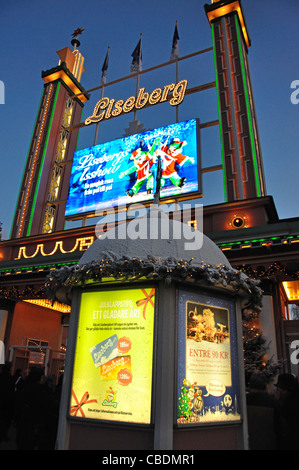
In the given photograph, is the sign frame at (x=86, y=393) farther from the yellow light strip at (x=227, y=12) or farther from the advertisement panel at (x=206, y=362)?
the yellow light strip at (x=227, y=12)

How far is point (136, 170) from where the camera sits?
52.7ft

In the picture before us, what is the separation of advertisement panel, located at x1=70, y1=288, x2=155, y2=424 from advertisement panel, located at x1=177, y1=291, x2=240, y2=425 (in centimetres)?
37

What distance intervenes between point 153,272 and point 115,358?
110cm

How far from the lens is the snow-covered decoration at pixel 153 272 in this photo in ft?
12.6

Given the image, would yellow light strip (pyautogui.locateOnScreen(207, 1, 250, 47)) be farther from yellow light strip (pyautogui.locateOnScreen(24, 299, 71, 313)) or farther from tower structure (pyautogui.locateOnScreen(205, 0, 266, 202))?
yellow light strip (pyautogui.locateOnScreen(24, 299, 71, 313))

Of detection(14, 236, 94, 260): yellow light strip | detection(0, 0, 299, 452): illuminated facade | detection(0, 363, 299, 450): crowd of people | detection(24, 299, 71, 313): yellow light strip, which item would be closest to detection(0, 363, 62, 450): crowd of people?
detection(0, 363, 299, 450): crowd of people

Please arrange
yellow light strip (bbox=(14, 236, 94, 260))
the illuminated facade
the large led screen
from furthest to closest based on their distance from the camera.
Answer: the large led screen < yellow light strip (bbox=(14, 236, 94, 260)) < the illuminated facade

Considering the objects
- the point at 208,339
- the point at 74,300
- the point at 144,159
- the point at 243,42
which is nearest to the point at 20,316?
the point at 144,159

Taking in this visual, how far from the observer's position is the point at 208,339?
13.2ft

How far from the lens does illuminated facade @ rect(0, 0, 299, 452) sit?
31.9ft

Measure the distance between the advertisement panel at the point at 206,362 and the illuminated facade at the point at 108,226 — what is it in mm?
1938

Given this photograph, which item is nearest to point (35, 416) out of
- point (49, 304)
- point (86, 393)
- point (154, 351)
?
point (86, 393)

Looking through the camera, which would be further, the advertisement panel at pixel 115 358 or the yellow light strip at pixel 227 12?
the yellow light strip at pixel 227 12

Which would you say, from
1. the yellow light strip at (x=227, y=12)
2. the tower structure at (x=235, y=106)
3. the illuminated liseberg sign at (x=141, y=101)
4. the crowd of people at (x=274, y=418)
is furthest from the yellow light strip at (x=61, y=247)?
the yellow light strip at (x=227, y=12)
